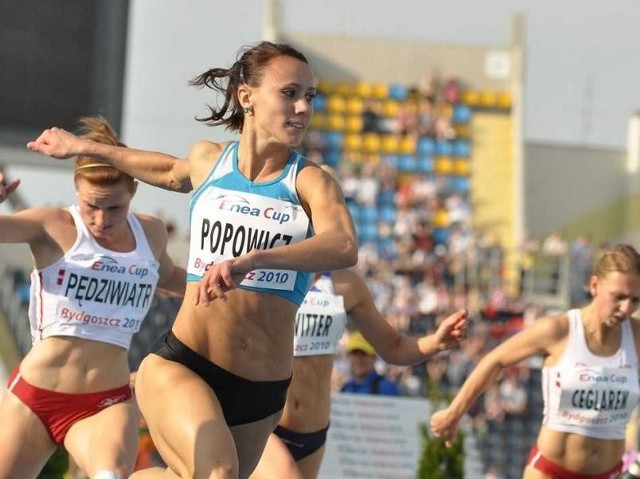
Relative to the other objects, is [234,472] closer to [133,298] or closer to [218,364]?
[218,364]

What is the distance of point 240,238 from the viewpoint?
6.05 meters

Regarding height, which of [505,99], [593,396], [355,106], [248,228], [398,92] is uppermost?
[505,99]

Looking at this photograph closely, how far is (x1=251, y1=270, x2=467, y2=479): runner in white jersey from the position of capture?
321 inches

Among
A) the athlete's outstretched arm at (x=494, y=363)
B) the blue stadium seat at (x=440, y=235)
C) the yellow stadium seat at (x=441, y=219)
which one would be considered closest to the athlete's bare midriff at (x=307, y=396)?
the athlete's outstretched arm at (x=494, y=363)

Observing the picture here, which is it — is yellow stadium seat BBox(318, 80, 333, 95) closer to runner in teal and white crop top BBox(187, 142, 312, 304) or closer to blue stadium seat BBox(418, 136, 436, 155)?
blue stadium seat BBox(418, 136, 436, 155)

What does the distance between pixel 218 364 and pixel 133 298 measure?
153 cm

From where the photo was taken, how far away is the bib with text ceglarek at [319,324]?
27.0 feet

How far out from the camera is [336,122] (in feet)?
110

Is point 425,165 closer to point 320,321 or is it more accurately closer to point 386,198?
point 386,198

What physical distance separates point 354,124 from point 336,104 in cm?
76

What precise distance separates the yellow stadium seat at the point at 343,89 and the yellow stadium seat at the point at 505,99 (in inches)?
137

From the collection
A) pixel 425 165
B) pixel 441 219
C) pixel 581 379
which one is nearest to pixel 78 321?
pixel 581 379

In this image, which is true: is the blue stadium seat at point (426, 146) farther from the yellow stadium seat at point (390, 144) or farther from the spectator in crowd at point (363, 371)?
the spectator in crowd at point (363, 371)

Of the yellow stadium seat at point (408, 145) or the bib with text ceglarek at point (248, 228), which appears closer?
the bib with text ceglarek at point (248, 228)
